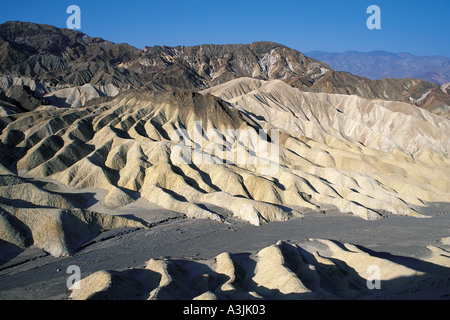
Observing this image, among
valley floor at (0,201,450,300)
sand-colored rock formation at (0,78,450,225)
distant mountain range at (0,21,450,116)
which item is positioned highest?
distant mountain range at (0,21,450,116)

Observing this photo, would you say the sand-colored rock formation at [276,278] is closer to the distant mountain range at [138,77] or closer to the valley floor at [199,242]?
the valley floor at [199,242]

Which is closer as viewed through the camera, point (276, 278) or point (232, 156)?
point (276, 278)

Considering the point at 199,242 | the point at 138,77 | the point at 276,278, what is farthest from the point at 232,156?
the point at 138,77

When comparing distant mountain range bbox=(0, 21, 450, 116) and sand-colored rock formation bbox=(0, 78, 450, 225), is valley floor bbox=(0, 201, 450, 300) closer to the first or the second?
sand-colored rock formation bbox=(0, 78, 450, 225)

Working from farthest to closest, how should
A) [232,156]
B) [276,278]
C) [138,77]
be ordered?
[138,77], [232,156], [276,278]

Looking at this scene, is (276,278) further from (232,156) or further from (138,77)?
(138,77)

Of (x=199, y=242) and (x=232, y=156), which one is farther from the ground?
(x=232, y=156)


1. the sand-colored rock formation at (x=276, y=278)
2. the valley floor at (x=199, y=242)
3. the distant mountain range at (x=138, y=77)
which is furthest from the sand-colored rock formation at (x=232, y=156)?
the distant mountain range at (x=138, y=77)

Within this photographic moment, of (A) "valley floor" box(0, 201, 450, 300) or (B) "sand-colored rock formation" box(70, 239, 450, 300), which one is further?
(A) "valley floor" box(0, 201, 450, 300)

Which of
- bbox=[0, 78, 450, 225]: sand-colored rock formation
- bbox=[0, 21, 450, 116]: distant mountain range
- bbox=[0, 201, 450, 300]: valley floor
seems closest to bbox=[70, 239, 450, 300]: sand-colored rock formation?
bbox=[0, 201, 450, 300]: valley floor
